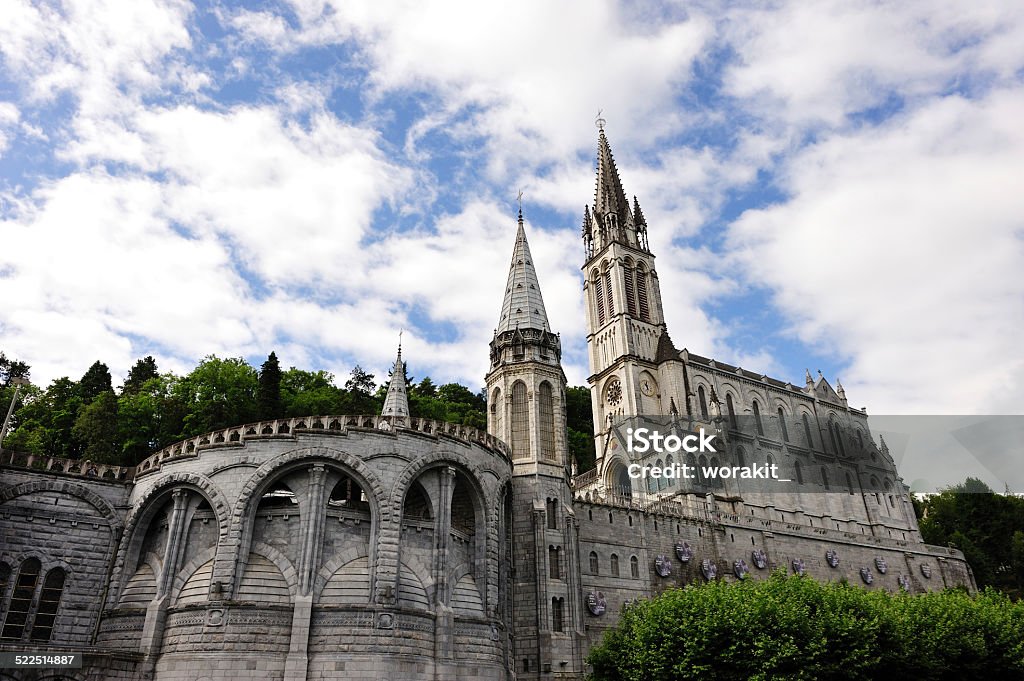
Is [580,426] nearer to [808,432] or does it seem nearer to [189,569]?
[808,432]

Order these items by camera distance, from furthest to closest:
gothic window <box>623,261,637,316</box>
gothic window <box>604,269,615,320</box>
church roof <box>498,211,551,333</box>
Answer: gothic window <box>604,269,615,320</box>
gothic window <box>623,261,637,316</box>
church roof <box>498,211,551,333</box>

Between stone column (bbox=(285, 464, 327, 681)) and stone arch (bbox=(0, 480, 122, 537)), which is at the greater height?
stone arch (bbox=(0, 480, 122, 537))

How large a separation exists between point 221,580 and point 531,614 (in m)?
15.0

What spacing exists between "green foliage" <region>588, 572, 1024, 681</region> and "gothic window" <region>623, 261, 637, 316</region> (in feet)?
143

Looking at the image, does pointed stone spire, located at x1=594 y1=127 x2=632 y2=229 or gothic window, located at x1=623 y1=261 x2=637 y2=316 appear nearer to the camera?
gothic window, located at x1=623 y1=261 x2=637 y2=316

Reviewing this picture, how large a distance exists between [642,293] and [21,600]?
60.8 meters

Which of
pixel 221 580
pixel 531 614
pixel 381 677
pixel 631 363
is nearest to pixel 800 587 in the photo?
pixel 531 614

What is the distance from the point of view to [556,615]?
35031mm

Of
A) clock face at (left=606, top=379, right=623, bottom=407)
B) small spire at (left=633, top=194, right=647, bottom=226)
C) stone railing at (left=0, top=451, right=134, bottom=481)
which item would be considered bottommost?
stone railing at (left=0, top=451, right=134, bottom=481)

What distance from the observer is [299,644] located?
26609 millimetres

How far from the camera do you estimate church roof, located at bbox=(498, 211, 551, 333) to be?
4297 cm

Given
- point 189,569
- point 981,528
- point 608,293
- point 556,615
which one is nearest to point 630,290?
point 608,293

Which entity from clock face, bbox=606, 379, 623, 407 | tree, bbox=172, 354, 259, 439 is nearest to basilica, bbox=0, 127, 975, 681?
tree, bbox=172, 354, 259, 439

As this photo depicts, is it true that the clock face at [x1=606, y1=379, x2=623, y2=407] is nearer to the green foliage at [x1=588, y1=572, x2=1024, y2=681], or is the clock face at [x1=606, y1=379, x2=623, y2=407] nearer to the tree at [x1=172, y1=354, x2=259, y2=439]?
the tree at [x1=172, y1=354, x2=259, y2=439]
